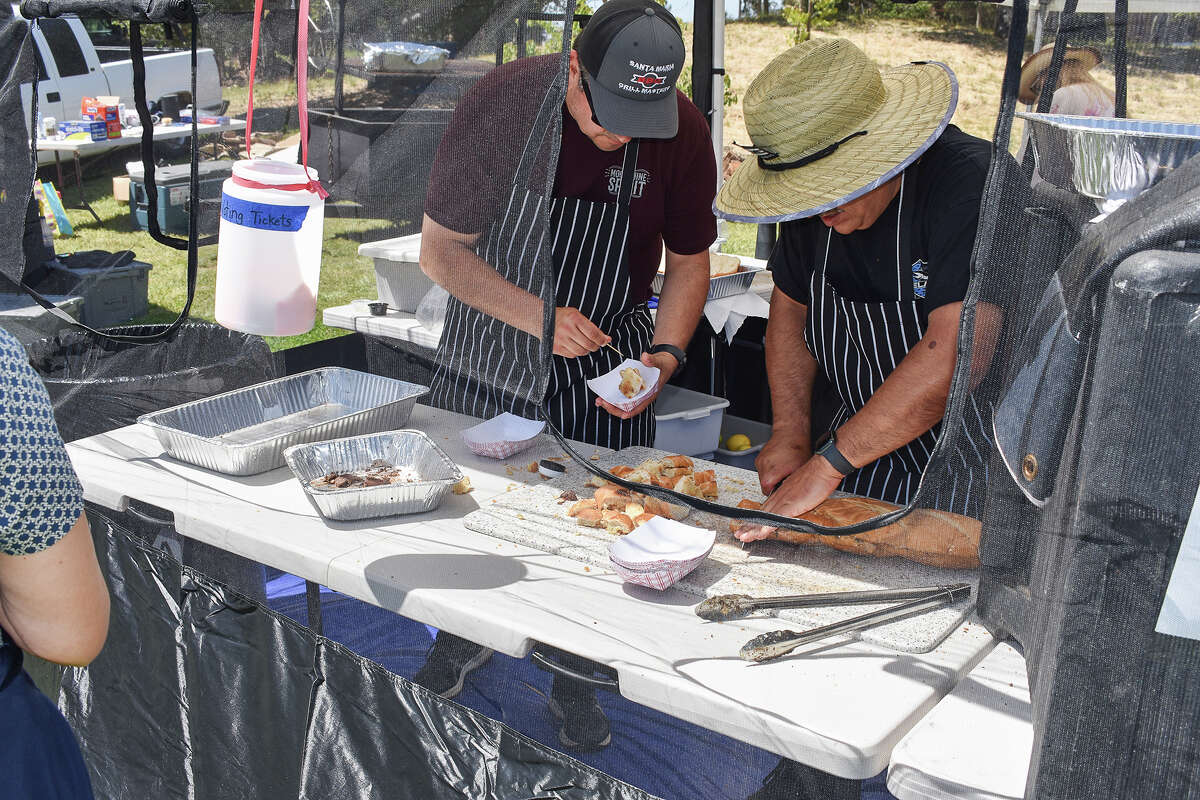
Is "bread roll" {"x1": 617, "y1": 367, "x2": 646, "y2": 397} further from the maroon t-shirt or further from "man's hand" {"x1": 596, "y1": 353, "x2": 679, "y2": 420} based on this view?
the maroon t-shirt

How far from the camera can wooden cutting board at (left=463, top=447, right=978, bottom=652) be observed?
61.2 inches

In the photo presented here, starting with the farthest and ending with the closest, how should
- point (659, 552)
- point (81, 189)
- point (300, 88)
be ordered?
point (81, 189) → point (300, 88) → point (659, 552)

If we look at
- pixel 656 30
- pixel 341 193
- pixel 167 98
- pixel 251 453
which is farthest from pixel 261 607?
pixel 167 98

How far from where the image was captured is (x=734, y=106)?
4.02 m

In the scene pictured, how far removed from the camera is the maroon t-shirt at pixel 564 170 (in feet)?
6.63

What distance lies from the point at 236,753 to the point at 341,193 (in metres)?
1.32

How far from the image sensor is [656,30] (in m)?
1.94

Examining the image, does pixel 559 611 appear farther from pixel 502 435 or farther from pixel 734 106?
pixel 734 106

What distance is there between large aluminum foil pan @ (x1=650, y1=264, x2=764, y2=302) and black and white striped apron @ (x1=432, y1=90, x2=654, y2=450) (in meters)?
0.97

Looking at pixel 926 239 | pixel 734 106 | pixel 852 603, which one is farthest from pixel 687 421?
pixel 852 603

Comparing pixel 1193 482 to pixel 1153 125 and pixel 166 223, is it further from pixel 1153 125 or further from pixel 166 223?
pixel 166 223

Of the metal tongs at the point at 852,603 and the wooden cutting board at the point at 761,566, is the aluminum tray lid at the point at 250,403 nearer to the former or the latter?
the wooden cutting board at the point at 761,566

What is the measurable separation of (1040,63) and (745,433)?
263 centimetres

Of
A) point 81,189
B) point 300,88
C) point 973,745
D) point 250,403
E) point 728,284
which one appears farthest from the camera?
point 81,189
